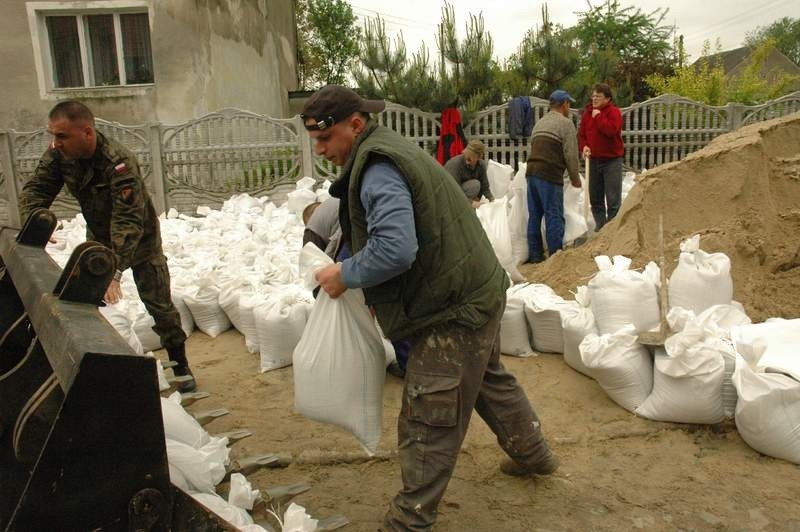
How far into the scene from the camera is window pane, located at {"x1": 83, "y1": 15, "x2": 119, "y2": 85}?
1103 cm

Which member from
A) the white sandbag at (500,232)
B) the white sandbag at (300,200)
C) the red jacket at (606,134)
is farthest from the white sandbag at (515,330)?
the white sandbag at (300,200)

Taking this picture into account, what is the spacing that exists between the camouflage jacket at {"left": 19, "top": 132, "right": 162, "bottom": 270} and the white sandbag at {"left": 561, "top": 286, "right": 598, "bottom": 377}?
2.42 metres

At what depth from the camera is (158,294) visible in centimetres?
383

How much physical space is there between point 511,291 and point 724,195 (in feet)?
5.55

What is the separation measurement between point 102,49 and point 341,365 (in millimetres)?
10755

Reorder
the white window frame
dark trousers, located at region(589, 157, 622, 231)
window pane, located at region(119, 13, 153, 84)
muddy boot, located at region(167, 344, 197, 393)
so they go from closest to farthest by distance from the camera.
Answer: muddy boot, located at region(167, 344, 197, 393) → dark trousers, located at region(589, 157, 622, 231) → the white window frame → window pane, located at region(119, 13, 153, 84)

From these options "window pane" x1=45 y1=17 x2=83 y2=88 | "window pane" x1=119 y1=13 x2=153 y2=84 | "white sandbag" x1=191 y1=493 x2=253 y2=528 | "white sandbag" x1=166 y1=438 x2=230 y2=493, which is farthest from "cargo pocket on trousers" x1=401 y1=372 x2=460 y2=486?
"window pane" x1=45 y1=17 x2=83 y2=88

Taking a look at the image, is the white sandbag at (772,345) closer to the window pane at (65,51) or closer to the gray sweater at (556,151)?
the gray sweater at (556,151)

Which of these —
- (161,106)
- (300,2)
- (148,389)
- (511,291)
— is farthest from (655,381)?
(300,2)

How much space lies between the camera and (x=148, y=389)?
132 cm

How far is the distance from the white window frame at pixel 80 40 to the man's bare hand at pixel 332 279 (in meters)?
10.2

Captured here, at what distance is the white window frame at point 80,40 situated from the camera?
1062 centimetres

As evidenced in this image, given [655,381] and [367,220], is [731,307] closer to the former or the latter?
[655,381]

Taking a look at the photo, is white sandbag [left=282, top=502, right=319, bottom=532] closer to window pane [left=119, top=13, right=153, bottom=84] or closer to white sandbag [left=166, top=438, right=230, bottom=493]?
white sandbag [left=166, top=438, right=230, bottom=493]
